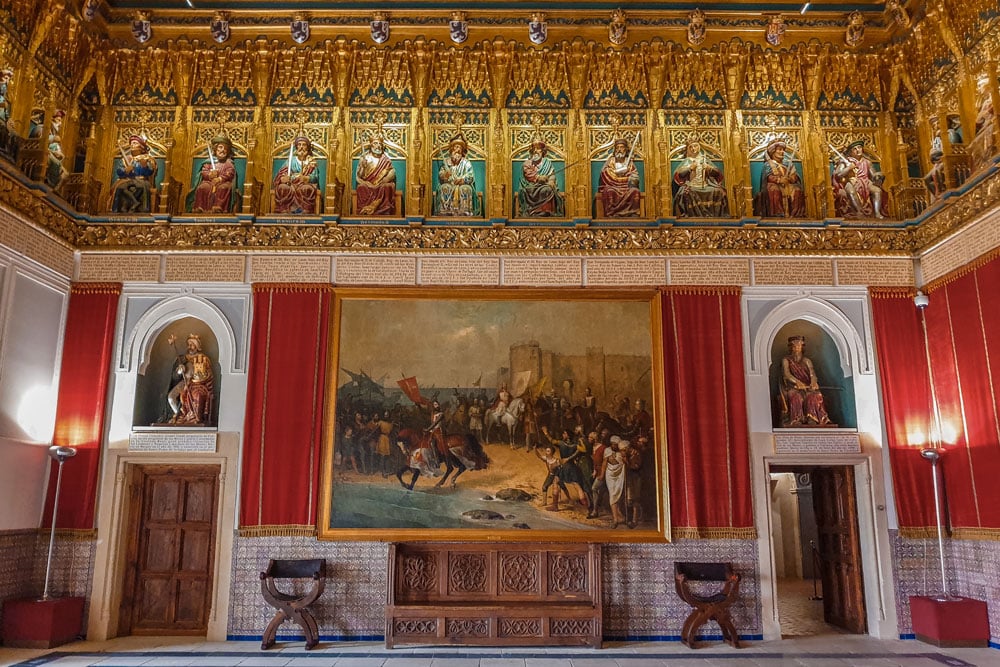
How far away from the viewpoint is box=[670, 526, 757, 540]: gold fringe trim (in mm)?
10773

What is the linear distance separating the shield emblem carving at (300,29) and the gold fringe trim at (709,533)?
363 inches

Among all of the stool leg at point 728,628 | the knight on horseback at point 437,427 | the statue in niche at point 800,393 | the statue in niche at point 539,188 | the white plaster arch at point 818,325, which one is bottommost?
the stool leg at point 728,628

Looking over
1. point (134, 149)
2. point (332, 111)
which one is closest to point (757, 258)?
point (332, 111)

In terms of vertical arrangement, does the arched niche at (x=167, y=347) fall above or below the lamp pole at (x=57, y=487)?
above

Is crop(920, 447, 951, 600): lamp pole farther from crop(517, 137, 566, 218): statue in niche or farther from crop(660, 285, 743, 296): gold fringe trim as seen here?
crop(517, 137, 566, 218): statue in niche

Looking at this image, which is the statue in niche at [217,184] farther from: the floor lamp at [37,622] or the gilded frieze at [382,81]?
the floor lamp at [37,622]

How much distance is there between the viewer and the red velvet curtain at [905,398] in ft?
35.8

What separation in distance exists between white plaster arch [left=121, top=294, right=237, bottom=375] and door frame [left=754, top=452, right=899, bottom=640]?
8112mm

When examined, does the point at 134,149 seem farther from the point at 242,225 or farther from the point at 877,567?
the point at 877,567

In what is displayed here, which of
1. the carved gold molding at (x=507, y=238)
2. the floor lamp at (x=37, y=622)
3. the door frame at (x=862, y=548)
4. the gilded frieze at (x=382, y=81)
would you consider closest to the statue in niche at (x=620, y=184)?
the carved gold molding at (x=507, y=238)

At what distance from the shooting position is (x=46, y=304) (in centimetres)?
1098

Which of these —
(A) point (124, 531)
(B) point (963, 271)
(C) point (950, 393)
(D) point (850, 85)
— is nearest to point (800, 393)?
(C) point (950, 393)

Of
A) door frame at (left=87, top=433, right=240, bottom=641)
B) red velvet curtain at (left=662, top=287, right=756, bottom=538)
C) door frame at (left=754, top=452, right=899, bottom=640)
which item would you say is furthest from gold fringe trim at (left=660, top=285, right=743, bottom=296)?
door frame at (left=87, top=433, right=240, bottom=641)

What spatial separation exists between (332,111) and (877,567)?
35.6ft
